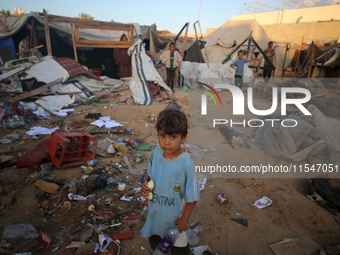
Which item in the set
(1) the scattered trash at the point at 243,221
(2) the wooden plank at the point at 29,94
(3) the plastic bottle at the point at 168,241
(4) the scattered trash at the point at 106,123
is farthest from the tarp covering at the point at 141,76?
(3) the plastic bottle at the point at 168,241

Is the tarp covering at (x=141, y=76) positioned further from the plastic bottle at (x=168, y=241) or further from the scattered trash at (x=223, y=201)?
the plastic bottle at (x=168, y=241)

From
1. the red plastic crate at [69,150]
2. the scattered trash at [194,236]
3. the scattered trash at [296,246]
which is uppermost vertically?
the red plastic crate at [69,150]

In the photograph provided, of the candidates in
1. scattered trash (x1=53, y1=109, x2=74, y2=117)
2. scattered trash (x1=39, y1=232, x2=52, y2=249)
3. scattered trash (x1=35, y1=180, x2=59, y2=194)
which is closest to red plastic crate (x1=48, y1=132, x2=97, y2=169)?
scattered trash (x1=35, y1=180, x2=59, y2=194)

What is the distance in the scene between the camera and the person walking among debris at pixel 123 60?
31.4 feet

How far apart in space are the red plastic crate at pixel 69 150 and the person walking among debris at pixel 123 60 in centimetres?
697

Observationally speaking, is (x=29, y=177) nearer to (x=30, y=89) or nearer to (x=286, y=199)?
(x=286, y=199)

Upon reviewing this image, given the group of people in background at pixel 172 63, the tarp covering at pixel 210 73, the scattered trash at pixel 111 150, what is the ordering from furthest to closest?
the tarp covering at pixel 210 73 → the group of people in background at pixel 172 63 → the scattered trash at pixel 111 150

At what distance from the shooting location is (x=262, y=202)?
2727 mm

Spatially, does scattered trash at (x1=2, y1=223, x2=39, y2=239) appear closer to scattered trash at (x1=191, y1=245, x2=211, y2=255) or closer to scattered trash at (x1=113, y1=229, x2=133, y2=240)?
scattered trash at (x1=113, y1=229, x2=133, y2=240)

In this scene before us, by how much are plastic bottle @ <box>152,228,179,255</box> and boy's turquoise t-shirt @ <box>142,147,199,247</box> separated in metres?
0.04

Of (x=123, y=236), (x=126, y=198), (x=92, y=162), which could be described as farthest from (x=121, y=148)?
(x=123, y=236)

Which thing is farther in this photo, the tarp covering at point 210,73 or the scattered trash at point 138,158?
the tarp covering at point 210,73

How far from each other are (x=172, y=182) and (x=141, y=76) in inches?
270

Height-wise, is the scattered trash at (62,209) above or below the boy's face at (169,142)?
below
